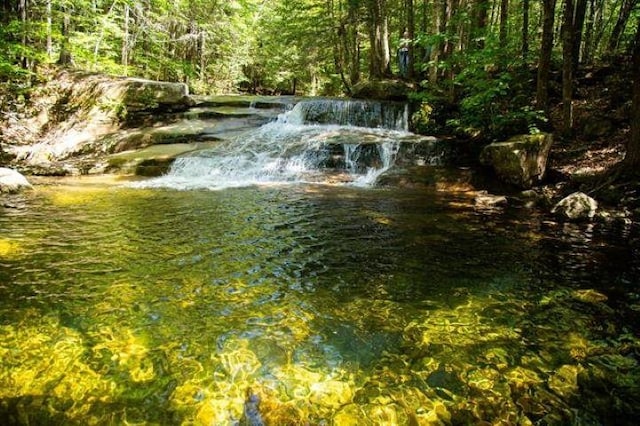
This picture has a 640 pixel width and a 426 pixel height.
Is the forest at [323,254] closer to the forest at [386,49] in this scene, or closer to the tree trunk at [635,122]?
the tree trunk at [635,122]

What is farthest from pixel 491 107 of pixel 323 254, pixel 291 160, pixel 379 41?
pixel 379 41

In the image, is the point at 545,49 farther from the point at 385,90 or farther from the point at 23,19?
the point at 23,19

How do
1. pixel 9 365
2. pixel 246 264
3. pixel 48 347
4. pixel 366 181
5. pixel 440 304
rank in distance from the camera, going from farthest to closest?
pixel 366 181
pixel 246 264
pixel 440 304
pixel 48 347
pixel 9 365

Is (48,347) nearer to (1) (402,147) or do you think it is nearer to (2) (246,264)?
(2) (246,264)

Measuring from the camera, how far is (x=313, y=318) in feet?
11.0

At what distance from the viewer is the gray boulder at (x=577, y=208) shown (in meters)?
7.02

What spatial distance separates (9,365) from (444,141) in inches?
461

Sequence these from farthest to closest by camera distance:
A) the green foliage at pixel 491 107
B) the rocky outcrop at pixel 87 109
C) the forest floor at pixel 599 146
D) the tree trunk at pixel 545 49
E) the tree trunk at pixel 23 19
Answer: the rocky outcrop at pixel 87 109, the tree trunk at pixel 23 19, the green foliage at pixel 491 107, the tree trunk at pixel 545 49, the forest floor at pixel 599 146

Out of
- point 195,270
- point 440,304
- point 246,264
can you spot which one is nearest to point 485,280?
point 440,304

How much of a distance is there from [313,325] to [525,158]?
7950 millimetres

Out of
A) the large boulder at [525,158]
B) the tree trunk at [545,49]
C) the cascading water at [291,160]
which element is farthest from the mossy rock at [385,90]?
the large boulder at [525,158]

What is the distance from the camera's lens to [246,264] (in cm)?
455

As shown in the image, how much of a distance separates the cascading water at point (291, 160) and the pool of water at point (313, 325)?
5.16 metres

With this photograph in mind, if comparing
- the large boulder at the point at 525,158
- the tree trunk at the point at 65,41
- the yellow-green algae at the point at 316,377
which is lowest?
the yellow-green algae at the point at 316,377
